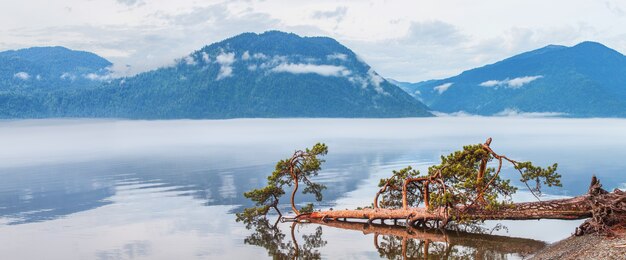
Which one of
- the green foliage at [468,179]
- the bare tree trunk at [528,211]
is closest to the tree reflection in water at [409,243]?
the bare tree trunk at [528,211]

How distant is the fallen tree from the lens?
749 inches

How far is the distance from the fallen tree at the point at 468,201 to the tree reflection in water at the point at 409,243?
531mm

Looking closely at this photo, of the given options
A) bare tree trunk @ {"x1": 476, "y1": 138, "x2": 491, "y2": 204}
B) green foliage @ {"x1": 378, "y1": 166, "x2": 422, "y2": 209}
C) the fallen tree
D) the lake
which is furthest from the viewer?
green foliage @ {"x1": 378, "y1": 166, "x2": 422, "y2": 209}

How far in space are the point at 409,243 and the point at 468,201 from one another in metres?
3.22

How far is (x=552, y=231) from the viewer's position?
22547mm

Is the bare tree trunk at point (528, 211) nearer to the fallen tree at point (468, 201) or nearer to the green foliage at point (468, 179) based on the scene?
the fallen tree at point (468, 201)

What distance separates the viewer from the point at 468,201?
74.1 feet

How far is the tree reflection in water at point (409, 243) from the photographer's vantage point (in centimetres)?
1927

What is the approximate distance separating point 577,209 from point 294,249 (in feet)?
30.3

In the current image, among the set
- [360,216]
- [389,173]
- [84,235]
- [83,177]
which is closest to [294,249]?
[360,216]

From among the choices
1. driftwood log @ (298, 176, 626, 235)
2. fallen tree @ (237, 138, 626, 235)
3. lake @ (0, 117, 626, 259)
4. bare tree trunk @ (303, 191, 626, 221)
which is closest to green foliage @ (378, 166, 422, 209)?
fallen tree @ (237, 138, 626, 235)

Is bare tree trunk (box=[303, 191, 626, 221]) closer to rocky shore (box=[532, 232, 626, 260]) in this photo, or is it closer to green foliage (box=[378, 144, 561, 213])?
green foliage (box=[378, 144, 561, 213])

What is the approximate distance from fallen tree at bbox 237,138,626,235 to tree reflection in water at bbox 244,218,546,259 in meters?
0.53

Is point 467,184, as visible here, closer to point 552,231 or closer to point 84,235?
point 552,231
